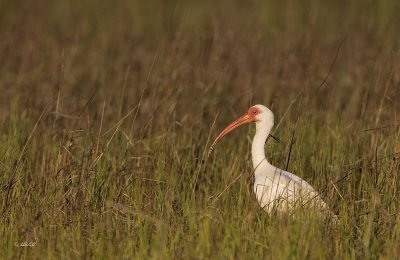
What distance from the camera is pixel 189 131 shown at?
26.7ft

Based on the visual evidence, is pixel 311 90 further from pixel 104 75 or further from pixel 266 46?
pixel 104 75

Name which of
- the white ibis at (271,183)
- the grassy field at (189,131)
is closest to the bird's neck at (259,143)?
the white ibis at (271,183)

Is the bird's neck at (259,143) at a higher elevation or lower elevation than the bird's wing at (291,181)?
higher

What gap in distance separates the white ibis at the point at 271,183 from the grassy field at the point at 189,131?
121 mm

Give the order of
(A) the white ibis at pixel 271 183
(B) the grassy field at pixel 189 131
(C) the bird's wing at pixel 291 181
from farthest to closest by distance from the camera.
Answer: (C) the bird's wing at pixel 291 181 → (A) the white ibis at pixel 271 183 → (B) the grassy field at pixel 189 131

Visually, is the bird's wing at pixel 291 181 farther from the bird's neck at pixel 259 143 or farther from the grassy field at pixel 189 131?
the bird's neck at pixel 259 143

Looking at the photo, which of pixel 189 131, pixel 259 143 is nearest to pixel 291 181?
pixel 259 143

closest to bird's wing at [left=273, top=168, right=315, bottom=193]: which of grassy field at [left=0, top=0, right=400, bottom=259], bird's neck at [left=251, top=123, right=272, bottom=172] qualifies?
grassy field at [left=0, top=0, right=400, bottom=259]

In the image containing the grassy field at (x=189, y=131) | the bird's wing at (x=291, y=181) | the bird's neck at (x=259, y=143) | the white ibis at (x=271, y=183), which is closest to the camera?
the grassy field at (x=189, y=131)

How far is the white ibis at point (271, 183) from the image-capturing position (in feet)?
19.6

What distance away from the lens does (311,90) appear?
33.0 feet

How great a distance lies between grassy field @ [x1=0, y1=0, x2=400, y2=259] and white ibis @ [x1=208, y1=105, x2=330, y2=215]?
0.40ft

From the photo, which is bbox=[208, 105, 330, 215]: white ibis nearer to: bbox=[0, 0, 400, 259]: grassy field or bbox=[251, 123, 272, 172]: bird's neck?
bbox=[251, 123, 272, 172]: bird's neck

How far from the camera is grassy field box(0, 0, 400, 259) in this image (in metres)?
5.52
